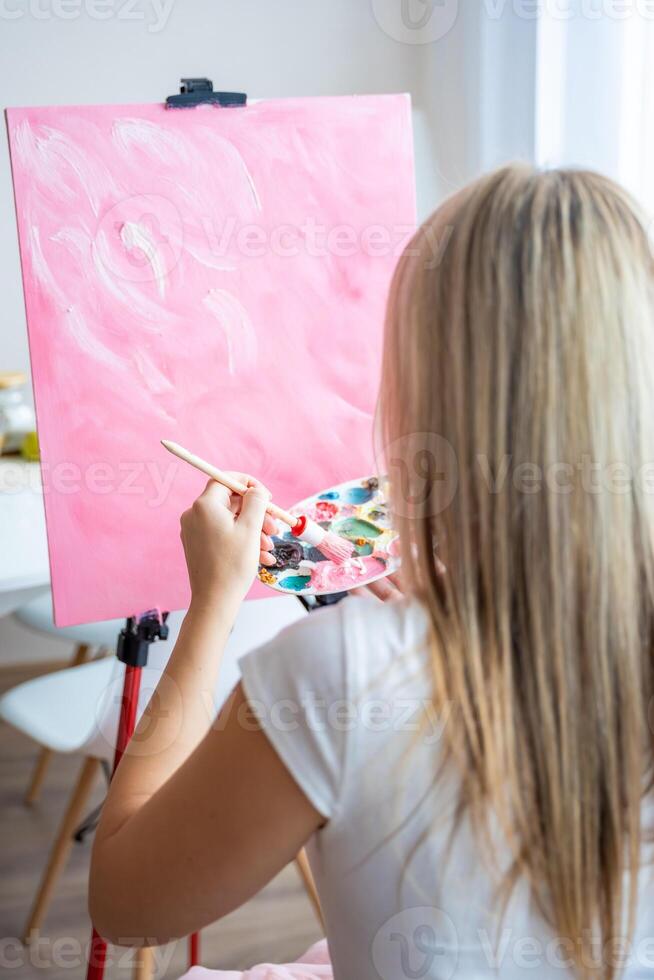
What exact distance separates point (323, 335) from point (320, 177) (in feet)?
0.62

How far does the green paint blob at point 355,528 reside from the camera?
45.3 inches

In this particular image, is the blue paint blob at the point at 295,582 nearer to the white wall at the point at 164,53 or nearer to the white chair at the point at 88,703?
the white chair at the point at 88,703

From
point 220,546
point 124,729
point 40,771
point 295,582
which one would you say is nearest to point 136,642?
point 124,729

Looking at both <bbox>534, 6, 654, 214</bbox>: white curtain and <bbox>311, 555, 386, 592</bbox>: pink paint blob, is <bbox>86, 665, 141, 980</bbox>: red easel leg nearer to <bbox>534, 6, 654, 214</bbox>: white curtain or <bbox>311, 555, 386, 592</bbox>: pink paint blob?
<bbox>311, 555, 386, 592</bbox>: pink paint blob

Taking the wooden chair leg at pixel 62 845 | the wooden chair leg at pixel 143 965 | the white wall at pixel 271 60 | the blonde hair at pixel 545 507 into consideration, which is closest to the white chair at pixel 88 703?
the wooden chair leg at pixel 62 845

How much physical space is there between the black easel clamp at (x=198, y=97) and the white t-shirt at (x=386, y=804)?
0.73m

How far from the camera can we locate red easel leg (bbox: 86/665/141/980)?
115cm

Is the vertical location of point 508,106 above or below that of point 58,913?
above

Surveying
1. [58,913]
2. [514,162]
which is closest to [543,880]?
[514,162]

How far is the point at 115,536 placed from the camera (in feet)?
3.87

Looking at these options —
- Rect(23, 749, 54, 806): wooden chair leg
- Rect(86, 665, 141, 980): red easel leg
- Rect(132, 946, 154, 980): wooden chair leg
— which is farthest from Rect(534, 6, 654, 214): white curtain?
Rect(23, 749, 54, 806): wooden chair leg

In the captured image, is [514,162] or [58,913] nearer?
[514,162]

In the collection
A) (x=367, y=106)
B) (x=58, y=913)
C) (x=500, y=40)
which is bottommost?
(x=58, y=913)

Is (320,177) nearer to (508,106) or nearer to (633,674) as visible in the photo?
(633,674)
